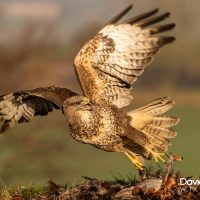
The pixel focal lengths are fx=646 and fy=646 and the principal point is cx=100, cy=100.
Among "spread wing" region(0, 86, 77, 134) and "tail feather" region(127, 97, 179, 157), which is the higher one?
"spread wing" region(0, 86, 77, 134)

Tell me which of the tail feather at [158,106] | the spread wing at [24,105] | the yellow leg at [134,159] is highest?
the spread wing at [24,105]

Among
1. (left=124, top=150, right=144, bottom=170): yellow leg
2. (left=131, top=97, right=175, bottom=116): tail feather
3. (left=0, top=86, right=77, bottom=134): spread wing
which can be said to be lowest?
(left=124, top=150, right=144, bottom=170): yellow leg

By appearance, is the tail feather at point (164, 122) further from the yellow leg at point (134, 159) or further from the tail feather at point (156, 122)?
the yellow leg at point (134, 159)

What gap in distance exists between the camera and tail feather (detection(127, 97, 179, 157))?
926 centimetres

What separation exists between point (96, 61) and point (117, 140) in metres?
1.24

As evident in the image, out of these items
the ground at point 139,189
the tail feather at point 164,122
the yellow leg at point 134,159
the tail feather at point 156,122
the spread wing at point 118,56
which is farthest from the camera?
the tail feather at point 164,122

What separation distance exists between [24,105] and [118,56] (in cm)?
164

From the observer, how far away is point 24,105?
31.8ft

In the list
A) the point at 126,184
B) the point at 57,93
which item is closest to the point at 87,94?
the point at 57,93

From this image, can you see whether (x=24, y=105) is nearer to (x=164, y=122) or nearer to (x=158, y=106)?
(x=158, y=106)

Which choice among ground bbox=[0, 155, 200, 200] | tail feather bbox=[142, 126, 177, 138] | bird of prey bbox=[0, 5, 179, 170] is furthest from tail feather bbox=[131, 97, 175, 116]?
ground bbox=[0, 155, 200, 200]

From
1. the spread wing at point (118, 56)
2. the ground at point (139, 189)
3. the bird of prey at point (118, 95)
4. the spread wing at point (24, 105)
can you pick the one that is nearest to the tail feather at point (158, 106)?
the bird of prey at point (118, 95)

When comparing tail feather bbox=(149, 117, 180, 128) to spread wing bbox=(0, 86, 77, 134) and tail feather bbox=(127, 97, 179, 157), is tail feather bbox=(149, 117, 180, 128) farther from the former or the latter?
spread wing bbox=(0, 86, 77, 134)

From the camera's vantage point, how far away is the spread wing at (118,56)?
9000mm
